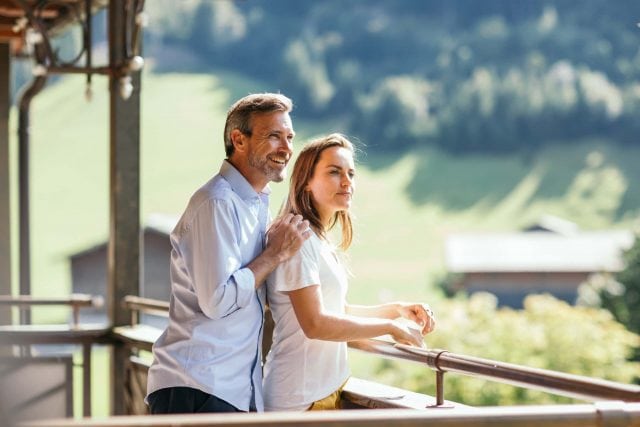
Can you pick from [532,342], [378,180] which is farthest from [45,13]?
[378,180]

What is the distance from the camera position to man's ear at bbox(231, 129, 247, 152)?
6.28ft

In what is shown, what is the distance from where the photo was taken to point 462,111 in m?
48.1

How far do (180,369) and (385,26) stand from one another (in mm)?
48812

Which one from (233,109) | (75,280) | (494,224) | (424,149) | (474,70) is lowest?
(233,109)

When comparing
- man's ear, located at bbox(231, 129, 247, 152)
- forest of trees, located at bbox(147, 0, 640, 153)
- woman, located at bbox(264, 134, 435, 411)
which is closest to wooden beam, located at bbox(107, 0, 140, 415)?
woman, located at bbox(264, 134, 435, 411)

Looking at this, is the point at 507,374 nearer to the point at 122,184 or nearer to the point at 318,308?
the point at 318,308

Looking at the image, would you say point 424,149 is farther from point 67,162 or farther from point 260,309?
point 260,309

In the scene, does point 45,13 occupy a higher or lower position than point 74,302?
higher

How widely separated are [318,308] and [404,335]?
0.23 meters

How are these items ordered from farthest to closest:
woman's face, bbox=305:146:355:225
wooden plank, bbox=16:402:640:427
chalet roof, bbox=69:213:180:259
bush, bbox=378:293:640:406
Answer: chalet roof, bbox=69:213:180:259
bush, bbox=378:293:640:406
woman's face, bbox=305:146:355:225
wooden plank, bbox=16:402:640:427

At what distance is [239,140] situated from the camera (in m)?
1.92

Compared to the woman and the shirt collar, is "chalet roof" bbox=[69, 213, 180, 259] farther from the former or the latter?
the shirt collar

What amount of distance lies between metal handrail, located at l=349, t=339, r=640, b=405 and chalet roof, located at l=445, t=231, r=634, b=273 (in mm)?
35471

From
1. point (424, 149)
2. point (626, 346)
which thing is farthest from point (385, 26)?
point (626, 346)
